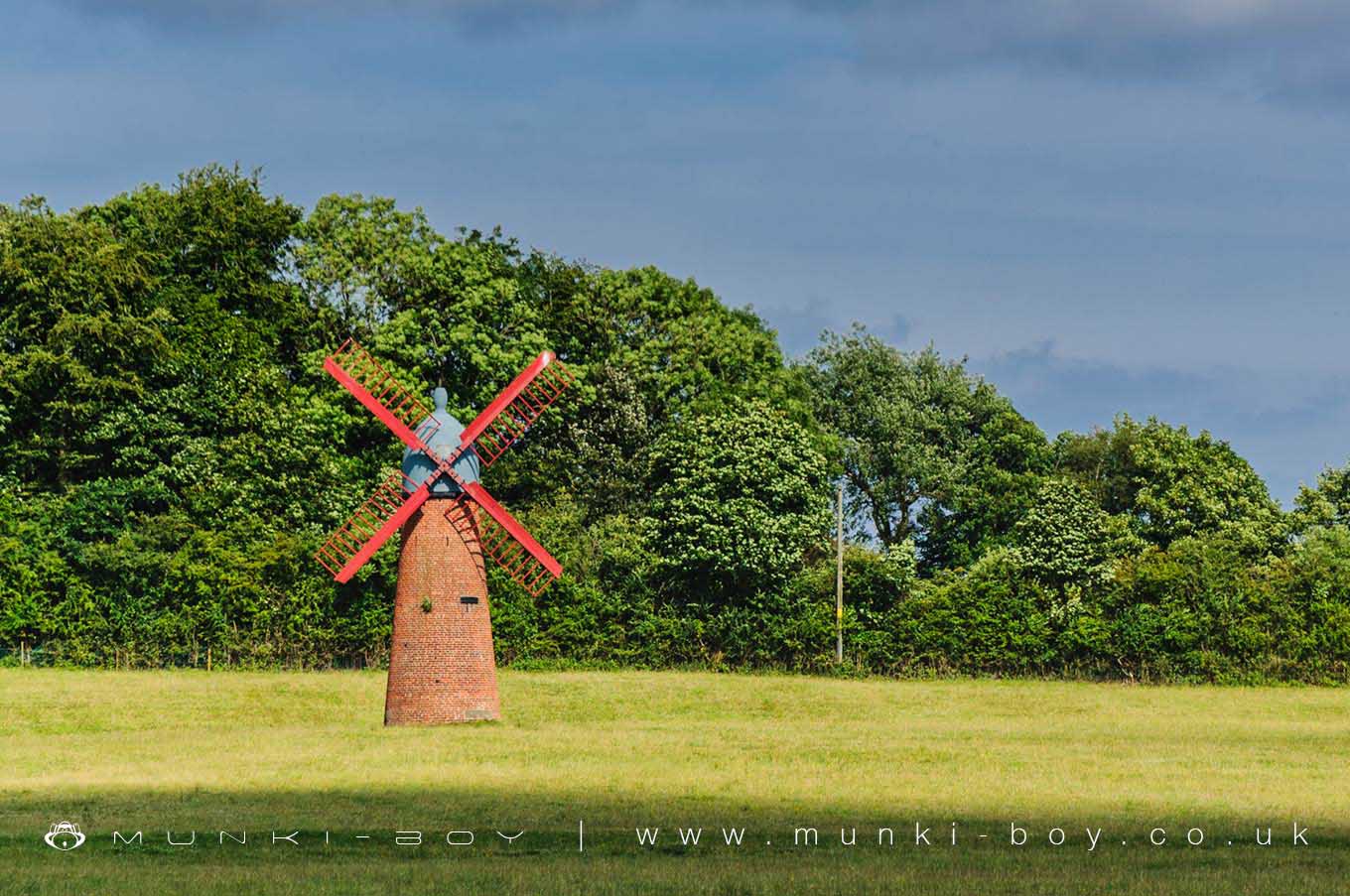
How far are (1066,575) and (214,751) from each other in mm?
40523

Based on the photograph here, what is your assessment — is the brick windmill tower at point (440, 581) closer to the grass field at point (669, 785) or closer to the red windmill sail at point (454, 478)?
the red windmill sail at point (454, 478)

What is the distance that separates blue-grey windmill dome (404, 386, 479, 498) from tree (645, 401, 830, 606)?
66.1 feet

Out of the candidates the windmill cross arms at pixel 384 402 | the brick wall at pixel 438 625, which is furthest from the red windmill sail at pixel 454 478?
the brick wall at pixel 438 625

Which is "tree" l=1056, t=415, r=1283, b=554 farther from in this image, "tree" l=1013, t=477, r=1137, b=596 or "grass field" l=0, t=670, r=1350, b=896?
"grass field" l=0, t=670, r=1350, b=896

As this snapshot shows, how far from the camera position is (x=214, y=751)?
38031 mm

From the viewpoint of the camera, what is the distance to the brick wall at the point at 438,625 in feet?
136

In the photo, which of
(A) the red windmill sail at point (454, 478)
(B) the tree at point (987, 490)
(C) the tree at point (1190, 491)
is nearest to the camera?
(A) the red windmill sail at point (454, 478)

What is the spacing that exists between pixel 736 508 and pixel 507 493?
1209 cm

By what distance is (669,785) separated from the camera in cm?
3061

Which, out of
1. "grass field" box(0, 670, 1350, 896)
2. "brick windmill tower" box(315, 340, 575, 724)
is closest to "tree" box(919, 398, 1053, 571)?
"grass field" box(0, 670, 1350, 896)

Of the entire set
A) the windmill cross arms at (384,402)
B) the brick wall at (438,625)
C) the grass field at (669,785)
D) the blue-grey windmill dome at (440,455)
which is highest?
the windmill cross arms at (384,402)

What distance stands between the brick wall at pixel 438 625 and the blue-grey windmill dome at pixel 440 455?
39 cm

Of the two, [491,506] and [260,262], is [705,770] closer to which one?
[491,506]

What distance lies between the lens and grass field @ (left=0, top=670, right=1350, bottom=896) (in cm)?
2080
